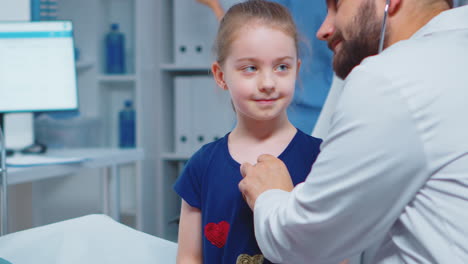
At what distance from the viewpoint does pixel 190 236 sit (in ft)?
3.40

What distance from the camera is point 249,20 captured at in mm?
983

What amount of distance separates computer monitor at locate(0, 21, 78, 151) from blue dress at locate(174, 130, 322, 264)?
4.88 ft

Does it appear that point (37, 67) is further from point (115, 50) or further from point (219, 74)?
point (219, 74)

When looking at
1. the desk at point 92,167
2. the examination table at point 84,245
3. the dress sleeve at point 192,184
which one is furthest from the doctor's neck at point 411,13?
the desk at point 92,167

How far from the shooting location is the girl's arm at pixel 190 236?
40.8 inches

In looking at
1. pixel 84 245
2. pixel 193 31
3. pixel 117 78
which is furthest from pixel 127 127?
pixel 84 245

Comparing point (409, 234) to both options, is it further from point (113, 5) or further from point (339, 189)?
point (113, 5)

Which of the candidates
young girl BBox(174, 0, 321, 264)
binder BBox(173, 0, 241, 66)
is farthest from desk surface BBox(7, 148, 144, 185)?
young girl BBox(174, 0, 321, 264)

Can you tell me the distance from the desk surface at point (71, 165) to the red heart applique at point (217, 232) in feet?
3.56

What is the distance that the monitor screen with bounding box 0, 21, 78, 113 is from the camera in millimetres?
2221

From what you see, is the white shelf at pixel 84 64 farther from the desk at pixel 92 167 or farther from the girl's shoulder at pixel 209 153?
the girl's shoulder at pixel 209 153

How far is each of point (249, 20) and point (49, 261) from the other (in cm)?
64

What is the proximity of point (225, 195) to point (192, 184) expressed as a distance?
0.09 meters

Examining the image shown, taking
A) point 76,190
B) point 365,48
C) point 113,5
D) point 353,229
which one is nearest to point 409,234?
point 353,229
